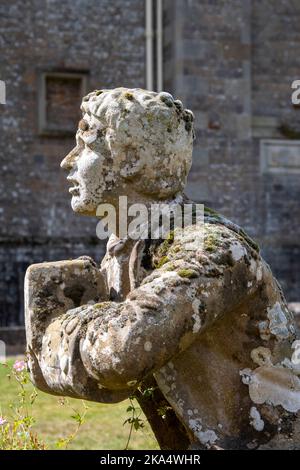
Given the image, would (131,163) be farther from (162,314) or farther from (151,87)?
(151,87)

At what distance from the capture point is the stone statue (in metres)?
2.53

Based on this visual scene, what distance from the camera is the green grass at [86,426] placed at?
20.5ft

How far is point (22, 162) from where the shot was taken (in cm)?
1429

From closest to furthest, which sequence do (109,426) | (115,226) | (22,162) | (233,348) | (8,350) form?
(233,348), (115,226), (109,426), (8,350), (22,162)

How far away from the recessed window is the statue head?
11.4 m

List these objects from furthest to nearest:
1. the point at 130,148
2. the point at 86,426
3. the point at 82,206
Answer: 1. the point at 86,426
2. the point at 82,206
3. the point at 130,148

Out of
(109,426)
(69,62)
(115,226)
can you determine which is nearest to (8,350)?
(109,426)

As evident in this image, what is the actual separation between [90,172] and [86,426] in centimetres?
431

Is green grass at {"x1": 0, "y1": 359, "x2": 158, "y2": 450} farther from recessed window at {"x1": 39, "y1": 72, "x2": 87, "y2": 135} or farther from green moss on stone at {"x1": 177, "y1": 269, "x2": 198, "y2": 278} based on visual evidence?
recessed window at {"x1": 39, "y1": 72, "x2": 87, "y2": 135}

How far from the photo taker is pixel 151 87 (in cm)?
1464

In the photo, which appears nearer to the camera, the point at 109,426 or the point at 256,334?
the point at 256,334

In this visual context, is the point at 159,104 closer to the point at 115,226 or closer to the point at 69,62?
the point at 115,226

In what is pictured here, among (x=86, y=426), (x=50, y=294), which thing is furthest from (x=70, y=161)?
(x=86, y=426)

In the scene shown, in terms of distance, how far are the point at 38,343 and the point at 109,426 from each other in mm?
4087
